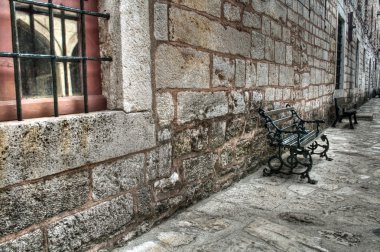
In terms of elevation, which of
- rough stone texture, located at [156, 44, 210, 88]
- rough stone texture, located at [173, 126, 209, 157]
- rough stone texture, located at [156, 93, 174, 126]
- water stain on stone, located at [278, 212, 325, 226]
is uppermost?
rough stone texture, located at [156, 44, 210, 88]

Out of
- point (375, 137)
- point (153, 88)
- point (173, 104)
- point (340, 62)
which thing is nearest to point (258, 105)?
point (173, 104)

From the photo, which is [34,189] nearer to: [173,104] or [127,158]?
[127,158]

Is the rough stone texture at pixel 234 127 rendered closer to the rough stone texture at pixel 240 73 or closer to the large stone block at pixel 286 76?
the rough stone texture at pixel 240 73

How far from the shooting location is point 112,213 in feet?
5.87

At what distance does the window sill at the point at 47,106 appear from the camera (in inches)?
57.5

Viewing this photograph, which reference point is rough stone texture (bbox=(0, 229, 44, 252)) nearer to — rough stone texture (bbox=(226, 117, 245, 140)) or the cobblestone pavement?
the cobblestone pavement

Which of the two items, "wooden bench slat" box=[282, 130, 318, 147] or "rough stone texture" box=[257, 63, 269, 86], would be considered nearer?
"wooden bench slat" box=[282, 130, 318, 147]

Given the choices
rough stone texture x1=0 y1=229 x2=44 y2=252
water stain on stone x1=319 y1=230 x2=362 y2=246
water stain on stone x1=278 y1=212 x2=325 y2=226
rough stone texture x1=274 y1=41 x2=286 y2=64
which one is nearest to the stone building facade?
rough stone texture x1=0 y1=229 x2=44 y2=252

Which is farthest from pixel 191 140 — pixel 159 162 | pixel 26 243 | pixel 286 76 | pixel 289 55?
pixel 289 55

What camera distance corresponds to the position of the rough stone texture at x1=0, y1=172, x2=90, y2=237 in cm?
133

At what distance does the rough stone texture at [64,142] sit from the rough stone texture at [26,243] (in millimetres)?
275

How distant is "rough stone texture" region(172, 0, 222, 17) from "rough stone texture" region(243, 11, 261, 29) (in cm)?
52

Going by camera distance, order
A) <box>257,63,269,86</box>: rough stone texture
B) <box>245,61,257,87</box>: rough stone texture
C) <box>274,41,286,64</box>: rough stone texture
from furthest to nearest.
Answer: <box>274,41,286,64</box>: rough stone texture < <box>257,63,269,86</box>: rough stone texture < <box>245,61,257,87</box>: rough stone texture

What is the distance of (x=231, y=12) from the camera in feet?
9.35
